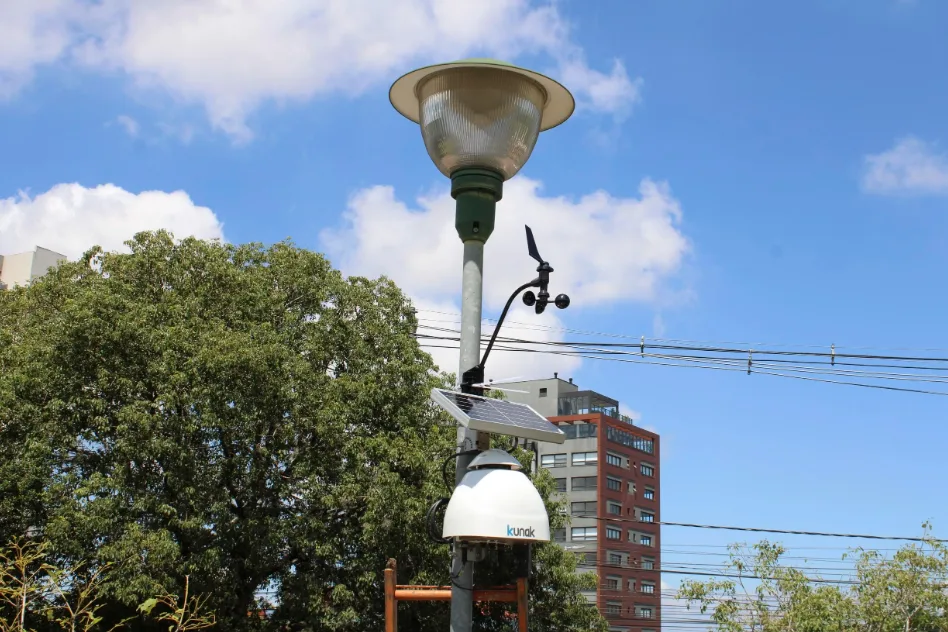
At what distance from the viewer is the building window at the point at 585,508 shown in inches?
3782

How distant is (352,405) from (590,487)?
8068 cm

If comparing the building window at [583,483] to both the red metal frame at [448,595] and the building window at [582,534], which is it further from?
the red metal frame at [448,595]

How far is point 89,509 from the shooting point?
16984mm

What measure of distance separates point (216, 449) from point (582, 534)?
79.8 meters

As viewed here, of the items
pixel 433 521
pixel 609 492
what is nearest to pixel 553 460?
pixel 609 492

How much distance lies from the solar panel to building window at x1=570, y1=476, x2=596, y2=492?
93.4 m

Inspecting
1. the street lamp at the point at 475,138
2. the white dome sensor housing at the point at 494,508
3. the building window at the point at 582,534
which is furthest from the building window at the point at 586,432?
the white dome sensor housing at the point at 494,508

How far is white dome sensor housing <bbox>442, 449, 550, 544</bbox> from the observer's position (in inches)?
195

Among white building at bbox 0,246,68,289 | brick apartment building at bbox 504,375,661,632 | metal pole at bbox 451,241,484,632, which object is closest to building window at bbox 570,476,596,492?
brick apartment building at bbox 504,375,661,632

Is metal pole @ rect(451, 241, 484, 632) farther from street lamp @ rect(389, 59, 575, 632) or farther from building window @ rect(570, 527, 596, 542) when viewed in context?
building window @ rect(570, 527, 596, 542)

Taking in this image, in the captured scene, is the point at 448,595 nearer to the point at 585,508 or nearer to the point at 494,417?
the point at 494,417

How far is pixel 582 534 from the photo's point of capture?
94.7m

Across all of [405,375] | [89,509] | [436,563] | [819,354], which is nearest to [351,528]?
[436,563]

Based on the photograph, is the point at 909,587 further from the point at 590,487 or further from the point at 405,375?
the point at 590,487
